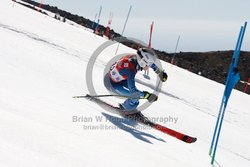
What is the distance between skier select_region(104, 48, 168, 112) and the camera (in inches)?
278

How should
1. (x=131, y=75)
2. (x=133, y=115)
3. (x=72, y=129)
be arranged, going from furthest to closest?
(x=133, y=115)
(x=131, y=75)
(x=72, y=129)

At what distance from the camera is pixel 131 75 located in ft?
23.8

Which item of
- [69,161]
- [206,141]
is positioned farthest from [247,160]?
[69,161]

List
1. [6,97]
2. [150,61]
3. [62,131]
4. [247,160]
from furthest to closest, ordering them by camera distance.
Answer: [247,160] < [150,61] < [6,97] < [62,131]

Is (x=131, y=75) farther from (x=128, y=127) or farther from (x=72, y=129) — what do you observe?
(x=72, y=129)

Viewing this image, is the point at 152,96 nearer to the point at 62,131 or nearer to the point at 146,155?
the point at 146,155

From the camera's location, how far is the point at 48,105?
5406mm

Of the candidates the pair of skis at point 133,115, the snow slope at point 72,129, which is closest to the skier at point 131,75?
the pair of skis at point 133,115

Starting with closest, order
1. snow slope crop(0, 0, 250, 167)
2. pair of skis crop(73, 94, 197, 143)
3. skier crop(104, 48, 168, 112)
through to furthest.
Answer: snow slope crop(0, 0, 250, 167) → skier crop(104, 48, 168, 112) → pair of skis crop(73, 94, 197, 143)

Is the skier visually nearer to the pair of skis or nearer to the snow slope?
the pair of skis

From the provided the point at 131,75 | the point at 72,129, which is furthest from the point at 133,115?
the point at 72,129

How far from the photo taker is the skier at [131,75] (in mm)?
7062

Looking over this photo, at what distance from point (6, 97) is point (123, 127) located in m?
2.43

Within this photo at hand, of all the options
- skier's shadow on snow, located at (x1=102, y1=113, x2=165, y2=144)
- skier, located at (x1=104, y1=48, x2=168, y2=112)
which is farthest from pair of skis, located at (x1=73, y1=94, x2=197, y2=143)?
skier's shadow on snow, located at (x1=102, y1=113, x2=165, y2=144)
